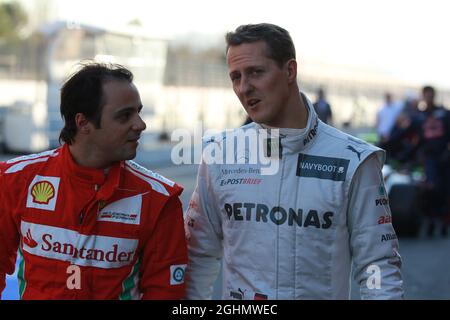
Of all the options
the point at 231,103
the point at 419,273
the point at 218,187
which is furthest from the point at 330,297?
the point at 231,103

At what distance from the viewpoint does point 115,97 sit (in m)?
3.06

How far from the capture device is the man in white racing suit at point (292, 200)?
2.95 metres

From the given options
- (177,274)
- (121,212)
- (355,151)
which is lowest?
(177,274)

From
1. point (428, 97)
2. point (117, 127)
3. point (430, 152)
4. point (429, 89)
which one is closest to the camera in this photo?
point (117, 127)

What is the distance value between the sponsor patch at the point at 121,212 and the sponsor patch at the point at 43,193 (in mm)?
181

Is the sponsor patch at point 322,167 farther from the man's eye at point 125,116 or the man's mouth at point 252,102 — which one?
the man's eye at point 125,116

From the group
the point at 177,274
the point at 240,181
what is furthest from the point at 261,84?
the point at 177,274

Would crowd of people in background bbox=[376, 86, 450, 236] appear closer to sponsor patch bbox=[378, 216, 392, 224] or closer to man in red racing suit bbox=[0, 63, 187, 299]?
sponsor patch bbox=[378, 216, 392, 224]

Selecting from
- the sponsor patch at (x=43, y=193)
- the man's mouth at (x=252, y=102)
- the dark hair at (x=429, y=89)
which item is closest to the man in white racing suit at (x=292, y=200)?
the man's mouth at (x=252, y=102)

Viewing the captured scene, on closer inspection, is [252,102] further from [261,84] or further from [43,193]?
[43,193]

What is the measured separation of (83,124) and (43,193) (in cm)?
30

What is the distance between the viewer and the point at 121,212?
301cm

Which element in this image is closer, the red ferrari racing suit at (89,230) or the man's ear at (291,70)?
the red ferrari racing suit at (89,230)

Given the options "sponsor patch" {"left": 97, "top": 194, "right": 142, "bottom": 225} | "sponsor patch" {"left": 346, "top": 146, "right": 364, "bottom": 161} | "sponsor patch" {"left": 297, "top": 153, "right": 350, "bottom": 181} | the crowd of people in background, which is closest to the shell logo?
"sponsor patch" {"left": 97, "top": 194, "right": 142, "bottom": 225}
